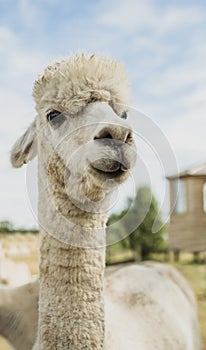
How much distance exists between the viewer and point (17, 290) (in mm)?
4719

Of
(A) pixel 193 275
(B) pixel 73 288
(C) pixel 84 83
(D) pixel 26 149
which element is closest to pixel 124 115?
(C) pixel 84 83

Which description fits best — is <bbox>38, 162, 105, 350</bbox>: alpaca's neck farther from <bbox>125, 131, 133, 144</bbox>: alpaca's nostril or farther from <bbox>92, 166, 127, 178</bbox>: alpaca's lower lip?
<bbox>125, 131, 133, 144</bbox>: alpaca's nostril

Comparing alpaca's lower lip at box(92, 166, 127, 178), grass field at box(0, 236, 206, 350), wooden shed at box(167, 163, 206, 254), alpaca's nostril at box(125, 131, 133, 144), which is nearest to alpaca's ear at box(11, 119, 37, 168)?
alpaca's lower lip at box(92, 166, 127, 178)

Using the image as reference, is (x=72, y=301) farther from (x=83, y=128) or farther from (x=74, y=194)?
(x=83, y=128)

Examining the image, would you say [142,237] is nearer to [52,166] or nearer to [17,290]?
[17,290]

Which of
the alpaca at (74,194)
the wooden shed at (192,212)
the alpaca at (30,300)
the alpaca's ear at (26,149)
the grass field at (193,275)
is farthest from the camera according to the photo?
the wooden shed at (192,212)

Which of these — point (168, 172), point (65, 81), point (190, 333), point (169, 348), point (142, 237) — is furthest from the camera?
point (142, 237)

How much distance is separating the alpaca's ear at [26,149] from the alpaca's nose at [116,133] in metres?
0.74

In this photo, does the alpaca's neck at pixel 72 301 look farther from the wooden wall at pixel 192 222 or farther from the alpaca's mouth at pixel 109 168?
the wooden wall at pixel 192 222

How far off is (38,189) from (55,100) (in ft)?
1.54

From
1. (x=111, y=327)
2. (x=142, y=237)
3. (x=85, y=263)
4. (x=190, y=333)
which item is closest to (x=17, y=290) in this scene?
(x=190, y=333)

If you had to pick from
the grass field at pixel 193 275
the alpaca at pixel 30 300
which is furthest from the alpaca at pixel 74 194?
the grass field at pixel 193 275

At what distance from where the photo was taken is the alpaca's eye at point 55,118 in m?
2.44

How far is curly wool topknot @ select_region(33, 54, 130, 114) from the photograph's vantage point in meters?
2.37
